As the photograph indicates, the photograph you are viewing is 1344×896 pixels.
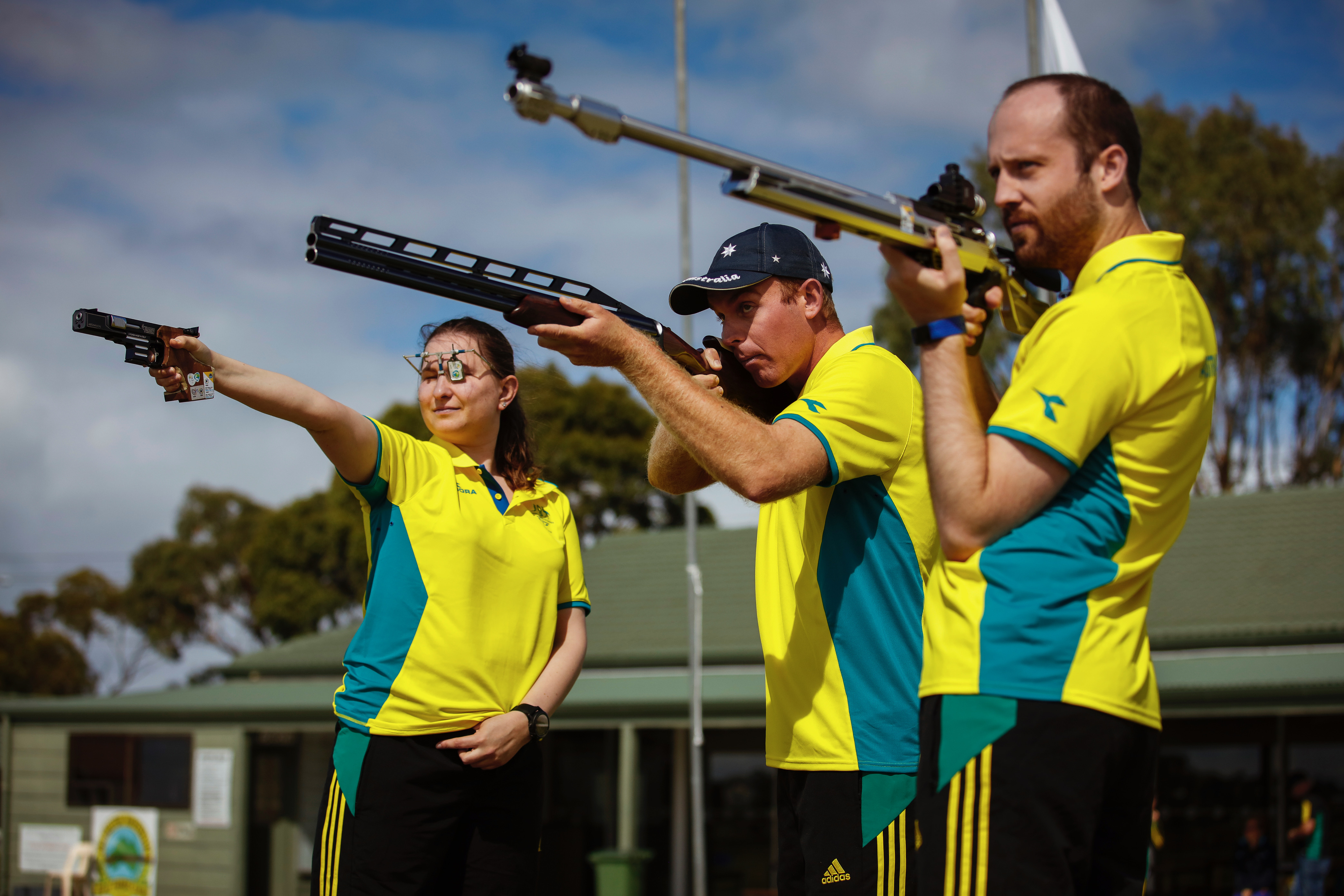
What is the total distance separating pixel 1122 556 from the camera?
1.94m

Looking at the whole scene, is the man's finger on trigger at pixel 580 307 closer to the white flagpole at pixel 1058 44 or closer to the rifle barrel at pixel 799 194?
the rifle barrel at pixel 799 194

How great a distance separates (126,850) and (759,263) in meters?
17.8

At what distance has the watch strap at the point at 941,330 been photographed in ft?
6.61

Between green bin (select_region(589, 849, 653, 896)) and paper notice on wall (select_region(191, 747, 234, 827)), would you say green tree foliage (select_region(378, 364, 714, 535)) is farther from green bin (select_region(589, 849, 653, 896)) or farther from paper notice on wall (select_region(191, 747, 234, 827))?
green bin (select_region(589, 849, 653, 896))

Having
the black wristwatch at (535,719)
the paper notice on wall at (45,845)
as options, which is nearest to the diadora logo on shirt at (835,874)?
the black wristwatch at (535,719)

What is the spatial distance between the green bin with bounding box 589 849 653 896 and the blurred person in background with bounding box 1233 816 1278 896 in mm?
6281

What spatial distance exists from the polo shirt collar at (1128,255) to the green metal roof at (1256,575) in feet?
36.0

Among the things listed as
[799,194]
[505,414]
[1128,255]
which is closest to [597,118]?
[799,194]

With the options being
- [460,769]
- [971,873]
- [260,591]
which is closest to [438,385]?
[460,769]

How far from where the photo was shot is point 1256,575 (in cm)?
1316

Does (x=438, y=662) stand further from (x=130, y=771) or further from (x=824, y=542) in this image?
(x=130, y=771)

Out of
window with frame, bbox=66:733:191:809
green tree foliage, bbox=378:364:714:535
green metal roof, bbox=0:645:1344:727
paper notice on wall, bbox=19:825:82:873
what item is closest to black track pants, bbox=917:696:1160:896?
green metal roof, bbox=0:645:1344:727

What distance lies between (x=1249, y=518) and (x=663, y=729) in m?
8.26

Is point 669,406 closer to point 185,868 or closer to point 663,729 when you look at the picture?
point 663,729
